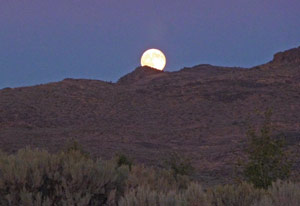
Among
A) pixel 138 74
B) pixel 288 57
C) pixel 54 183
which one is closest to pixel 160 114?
pixel 288 57

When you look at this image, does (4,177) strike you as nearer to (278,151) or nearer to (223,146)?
(278,151)

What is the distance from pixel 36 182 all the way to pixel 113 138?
83.1 ft

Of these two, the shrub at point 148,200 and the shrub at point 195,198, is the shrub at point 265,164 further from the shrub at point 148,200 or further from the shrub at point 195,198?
the shrub at point 148,200

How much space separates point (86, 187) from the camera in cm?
685

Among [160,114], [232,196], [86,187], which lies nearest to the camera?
[232,196]

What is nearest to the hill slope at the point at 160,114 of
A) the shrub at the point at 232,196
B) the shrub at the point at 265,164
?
the shrub at the point at 265,164

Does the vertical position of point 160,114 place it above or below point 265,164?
above

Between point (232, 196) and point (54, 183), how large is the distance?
241 centimetres

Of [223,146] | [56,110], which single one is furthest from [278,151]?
[56,110]

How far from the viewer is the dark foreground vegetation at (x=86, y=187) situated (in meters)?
5.85

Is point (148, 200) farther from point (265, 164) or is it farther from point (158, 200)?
point (265, 164)

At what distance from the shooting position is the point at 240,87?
4659 centimetres

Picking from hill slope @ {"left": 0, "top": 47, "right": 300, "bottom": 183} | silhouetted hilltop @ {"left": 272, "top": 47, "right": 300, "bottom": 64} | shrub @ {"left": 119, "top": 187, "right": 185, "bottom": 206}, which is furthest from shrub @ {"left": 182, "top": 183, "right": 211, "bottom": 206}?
silhouetted hilltop @ {"left": 272, "top": 47, "right": 300, "bottom": 64}

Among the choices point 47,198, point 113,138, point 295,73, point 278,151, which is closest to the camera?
point 47,198
